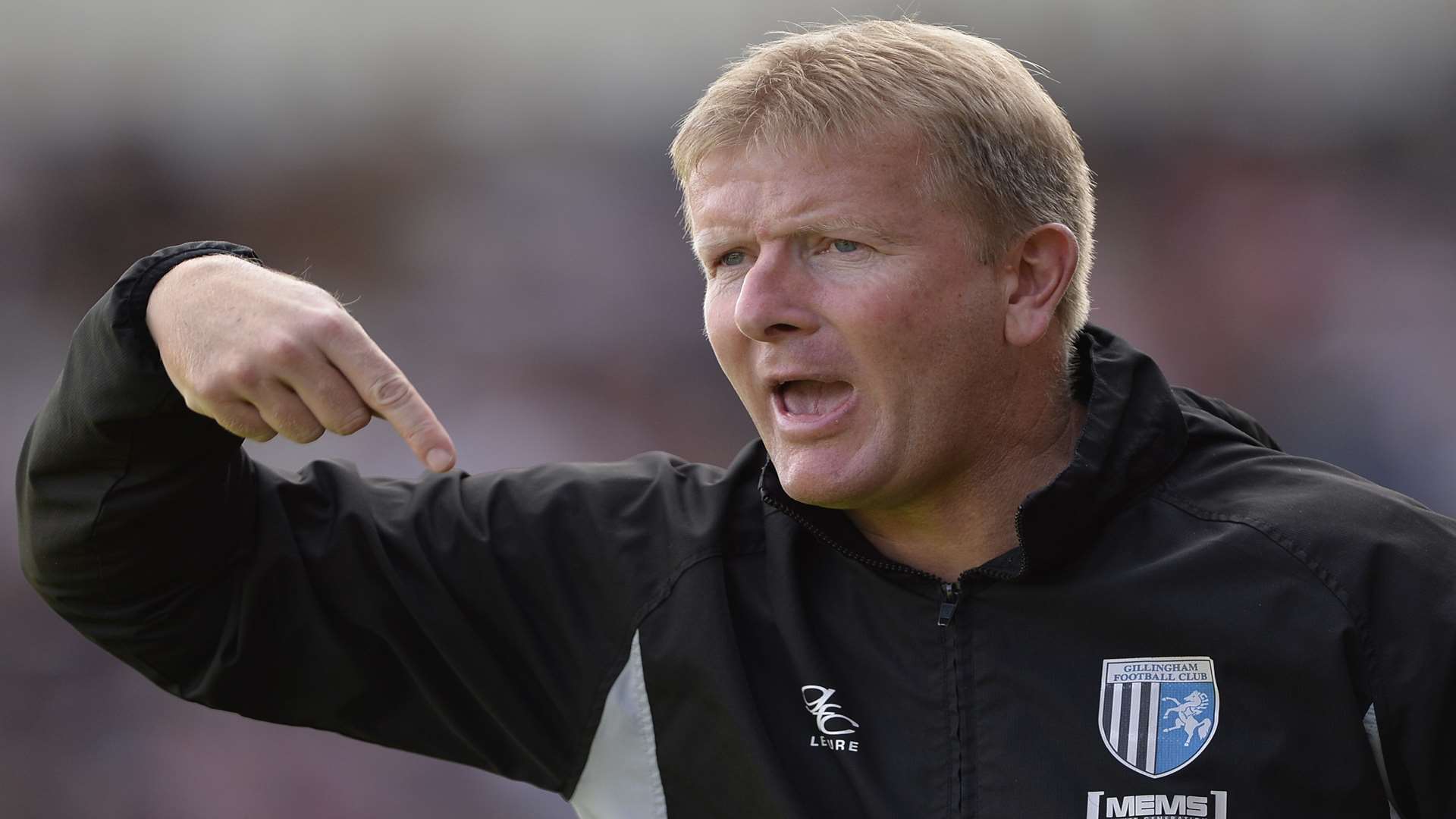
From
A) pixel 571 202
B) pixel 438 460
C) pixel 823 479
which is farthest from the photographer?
pixel 571 202

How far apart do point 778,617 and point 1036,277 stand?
22.9 inches

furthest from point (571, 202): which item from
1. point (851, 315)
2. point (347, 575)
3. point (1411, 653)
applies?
point (1411, 653)

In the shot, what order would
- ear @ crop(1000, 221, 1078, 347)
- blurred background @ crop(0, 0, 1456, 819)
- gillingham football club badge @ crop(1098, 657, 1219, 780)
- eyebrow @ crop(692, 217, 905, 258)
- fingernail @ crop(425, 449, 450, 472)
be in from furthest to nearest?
blurred background @ crop(0, 0, 1456, 819) < ear @ crop(1000, 221, 1078, 347) < eyebrow @ crop(692, 217, 905, 258) < gillingham football club badge @ crop(1098, 657, 1219, 780) < fingernail @ crop(425, 449, 450, 472)

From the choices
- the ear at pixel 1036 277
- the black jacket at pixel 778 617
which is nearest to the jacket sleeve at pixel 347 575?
the black jacket at pixel 778 617

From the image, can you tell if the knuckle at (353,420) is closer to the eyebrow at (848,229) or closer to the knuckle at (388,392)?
the knuckle at (388,392)

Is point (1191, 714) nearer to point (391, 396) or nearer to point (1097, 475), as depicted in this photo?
point (1097, 475)

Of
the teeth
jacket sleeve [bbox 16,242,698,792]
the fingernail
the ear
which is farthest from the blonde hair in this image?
the fingernail

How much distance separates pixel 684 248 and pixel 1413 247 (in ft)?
7.86

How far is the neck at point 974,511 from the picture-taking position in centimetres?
195

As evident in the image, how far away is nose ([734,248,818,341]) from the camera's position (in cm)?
182

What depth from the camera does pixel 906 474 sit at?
6.13 feet

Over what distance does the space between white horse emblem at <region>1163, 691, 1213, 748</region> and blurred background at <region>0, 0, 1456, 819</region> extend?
2.99 m

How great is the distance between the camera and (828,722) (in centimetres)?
186

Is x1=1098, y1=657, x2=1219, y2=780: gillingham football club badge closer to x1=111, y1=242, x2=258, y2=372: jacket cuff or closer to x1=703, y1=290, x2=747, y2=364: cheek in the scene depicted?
x1=703, y1=290, x2=747, y2=364: cheek
